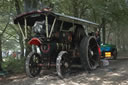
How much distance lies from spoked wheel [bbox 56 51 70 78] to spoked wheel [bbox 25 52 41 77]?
1.29m

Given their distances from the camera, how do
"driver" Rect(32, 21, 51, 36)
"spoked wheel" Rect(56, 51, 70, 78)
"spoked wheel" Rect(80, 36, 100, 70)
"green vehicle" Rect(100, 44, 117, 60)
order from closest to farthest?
1. "spoked wheel" Rect(56, 51, 70, 78)
2. "driver" Rect(32, 21, 51, 36)
3. "spoked wheel" Rect(80, 36, 100, 70)
4. "green vehicle" Rect(100, 44, 117, 60)

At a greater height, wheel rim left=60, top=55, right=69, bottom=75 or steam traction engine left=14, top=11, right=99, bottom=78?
steam traction engine left=14, top=11, right=99, bottom=78

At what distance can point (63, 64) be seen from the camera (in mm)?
6578

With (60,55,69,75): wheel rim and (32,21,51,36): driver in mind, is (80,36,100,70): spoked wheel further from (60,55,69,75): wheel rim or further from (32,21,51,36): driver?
(32,21,51,36): driver

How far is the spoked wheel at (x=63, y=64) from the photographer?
6.15 metres

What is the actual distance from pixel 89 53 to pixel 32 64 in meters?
2.65

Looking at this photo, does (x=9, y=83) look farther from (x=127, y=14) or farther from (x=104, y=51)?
(x=127, y=14)

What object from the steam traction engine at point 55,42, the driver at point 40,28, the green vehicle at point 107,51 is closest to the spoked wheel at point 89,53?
the steam traction engine at point 55,42

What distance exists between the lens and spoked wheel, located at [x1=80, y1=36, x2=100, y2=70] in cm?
725

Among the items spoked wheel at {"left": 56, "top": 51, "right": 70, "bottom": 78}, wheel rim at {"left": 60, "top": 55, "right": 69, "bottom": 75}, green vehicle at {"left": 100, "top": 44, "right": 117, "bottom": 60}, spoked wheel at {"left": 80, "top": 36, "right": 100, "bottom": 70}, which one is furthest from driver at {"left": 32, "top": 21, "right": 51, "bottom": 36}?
green vehicle at {"left": 100, "top": 44, "right": 117, "bottom": 60}

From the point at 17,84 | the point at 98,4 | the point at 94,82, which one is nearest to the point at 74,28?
the point at 94,82

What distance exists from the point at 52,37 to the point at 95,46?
2875 millimetres

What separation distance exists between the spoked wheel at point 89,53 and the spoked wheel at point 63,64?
804mm

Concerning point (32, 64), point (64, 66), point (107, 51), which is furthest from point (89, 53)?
point (107, 51)
